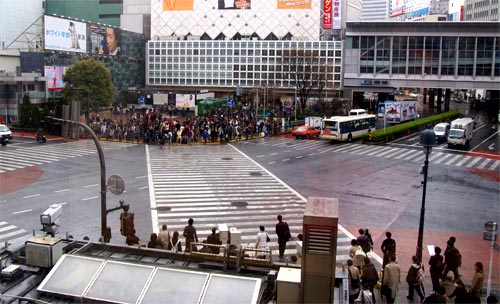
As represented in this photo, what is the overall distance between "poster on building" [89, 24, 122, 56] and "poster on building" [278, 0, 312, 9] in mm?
26943

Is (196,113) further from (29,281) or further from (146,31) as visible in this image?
(29,281)

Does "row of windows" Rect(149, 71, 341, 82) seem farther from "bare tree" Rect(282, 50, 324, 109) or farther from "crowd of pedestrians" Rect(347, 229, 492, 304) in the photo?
"crowd of pedestrians" Rect(347, 229, 492, 304)

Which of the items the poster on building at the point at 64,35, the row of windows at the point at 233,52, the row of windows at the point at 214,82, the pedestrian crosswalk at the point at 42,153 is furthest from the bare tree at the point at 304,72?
the pedestrian crosswalk at the point at 42,153

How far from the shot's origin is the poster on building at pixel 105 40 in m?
67.2

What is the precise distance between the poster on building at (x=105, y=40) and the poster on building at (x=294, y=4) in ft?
88.4

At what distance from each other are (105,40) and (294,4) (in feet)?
104

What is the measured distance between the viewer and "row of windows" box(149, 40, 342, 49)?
75250 millimetres

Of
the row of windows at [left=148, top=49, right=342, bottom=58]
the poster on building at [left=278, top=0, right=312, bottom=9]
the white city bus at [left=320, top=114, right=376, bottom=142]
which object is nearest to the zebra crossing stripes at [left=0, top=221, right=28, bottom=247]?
the white city bus at [left=320, top=114, right=376, bottom=142]

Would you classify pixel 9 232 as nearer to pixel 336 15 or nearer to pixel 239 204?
pixel 239 204

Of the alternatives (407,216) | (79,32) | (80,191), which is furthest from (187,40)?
(407,216)

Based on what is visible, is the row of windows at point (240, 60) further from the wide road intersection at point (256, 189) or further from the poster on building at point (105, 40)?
the wide road intersection at point (256, 189)

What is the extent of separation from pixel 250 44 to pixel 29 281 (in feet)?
239

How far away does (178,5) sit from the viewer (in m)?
90.7

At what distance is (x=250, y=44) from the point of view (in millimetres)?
78562
